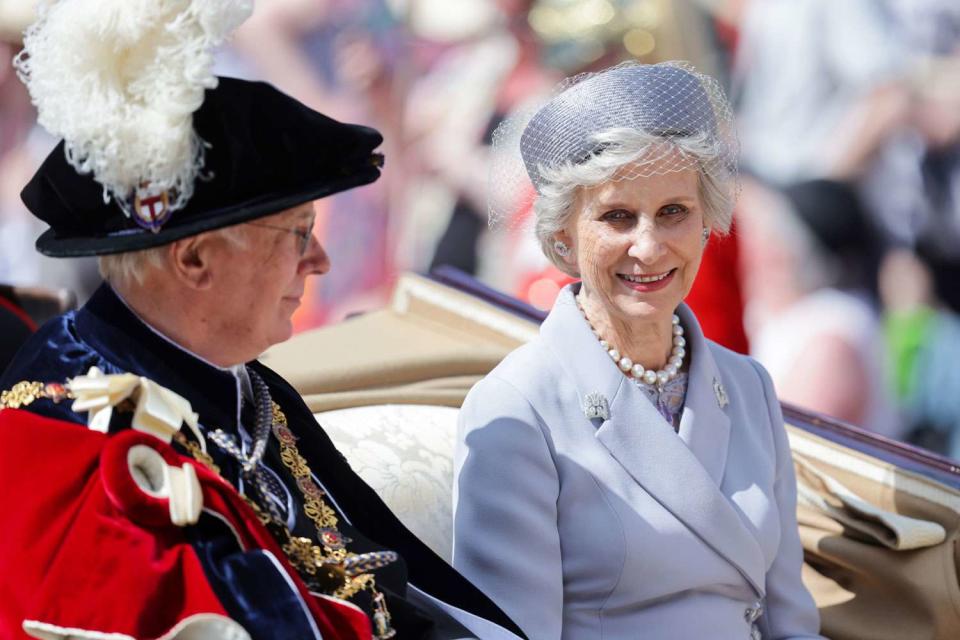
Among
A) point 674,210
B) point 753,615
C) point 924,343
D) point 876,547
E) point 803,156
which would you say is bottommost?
point 753,615

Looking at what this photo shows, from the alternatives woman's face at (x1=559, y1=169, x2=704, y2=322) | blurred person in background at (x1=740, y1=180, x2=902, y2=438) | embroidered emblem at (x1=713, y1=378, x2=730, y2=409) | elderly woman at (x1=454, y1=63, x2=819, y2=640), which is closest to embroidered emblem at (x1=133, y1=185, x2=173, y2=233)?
elderly woman at (x1=454, y1=63, x2=819, y2=640)

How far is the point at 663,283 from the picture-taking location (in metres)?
2.22

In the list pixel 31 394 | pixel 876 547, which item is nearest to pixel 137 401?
pixel 31 394

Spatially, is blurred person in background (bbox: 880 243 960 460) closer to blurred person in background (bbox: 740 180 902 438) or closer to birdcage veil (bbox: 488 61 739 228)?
blurred person in background (bbox: 740 180 902 438)

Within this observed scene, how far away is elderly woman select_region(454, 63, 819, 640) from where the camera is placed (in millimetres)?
2096

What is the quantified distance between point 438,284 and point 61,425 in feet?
5.49

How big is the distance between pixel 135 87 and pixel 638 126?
85cm

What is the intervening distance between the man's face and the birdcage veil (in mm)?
606

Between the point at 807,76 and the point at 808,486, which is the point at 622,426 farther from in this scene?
the point at 807,76

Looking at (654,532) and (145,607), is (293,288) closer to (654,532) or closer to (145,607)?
(145,607)

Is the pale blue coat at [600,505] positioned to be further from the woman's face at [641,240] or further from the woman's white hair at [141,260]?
the woman's white hair at [141,260]

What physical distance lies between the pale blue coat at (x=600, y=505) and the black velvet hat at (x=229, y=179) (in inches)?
23.8

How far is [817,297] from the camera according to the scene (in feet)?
16.1

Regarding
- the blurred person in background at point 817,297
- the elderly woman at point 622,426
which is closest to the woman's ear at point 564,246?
the elderly woman at point 622,426
